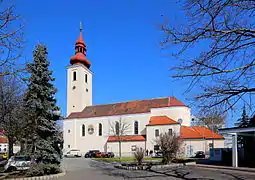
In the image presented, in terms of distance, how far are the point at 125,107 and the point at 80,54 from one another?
68.4ft

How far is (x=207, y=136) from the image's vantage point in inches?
2279

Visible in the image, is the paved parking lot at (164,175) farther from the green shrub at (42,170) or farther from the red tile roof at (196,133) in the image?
the red tile roof at (196,133)

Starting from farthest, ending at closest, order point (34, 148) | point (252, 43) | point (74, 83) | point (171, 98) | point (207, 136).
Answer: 1. point (74, 83)
2. point (171, 98)
3. point (207, 136)
4. point (34, 148)
5. point (252, 43)

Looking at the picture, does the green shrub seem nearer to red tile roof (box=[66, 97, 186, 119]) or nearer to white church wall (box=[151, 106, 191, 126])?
white church wall (box=[151, 106, 191, 126])

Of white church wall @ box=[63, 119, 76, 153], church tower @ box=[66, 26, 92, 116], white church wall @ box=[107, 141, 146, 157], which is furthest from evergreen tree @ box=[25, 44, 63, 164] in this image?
church tower @ box=[66, 26, 92, 116]

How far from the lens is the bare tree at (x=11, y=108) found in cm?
2311

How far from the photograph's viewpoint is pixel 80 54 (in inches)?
3191

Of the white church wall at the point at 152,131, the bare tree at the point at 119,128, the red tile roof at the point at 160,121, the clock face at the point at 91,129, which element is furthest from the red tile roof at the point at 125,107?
the white church wall at the point at 152,131

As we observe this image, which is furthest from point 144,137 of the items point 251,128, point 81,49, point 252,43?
point 252,43

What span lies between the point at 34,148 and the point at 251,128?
640 inches

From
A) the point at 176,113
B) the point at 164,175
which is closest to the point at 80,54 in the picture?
the point at 176,113

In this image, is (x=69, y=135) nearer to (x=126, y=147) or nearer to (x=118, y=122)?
(x=118, y=122)

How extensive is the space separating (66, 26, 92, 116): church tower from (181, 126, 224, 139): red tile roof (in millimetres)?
28760

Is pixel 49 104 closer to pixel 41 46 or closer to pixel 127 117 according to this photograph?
pixel 41 46
